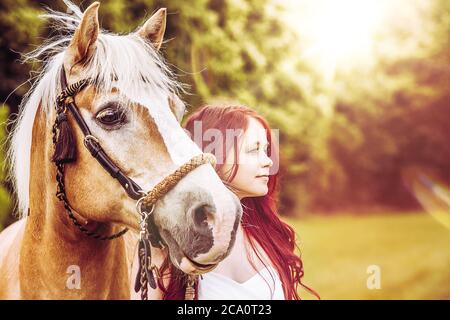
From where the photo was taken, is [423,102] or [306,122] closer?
[306,122]

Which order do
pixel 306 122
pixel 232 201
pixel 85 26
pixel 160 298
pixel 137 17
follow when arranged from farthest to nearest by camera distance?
pixel 306 122 < pixel 137 17 < pixel 160 298 < pixel 85 26 < pixel 232 201

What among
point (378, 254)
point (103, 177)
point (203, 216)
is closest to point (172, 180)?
point (203, 216)

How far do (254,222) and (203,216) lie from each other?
597 mm

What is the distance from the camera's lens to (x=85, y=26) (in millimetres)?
1354

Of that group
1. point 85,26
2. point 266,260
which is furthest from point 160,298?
point 85,26

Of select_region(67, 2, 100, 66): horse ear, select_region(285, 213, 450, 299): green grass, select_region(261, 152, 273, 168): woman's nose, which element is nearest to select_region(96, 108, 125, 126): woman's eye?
select_region(67, 2, 100, 66): horse ear

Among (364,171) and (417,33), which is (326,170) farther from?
(417,33)

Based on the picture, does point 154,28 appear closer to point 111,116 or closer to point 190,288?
point 111,116

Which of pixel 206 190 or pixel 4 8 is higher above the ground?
pixel 4 8

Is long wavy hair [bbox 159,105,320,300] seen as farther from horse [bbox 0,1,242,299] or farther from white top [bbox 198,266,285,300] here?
horse [bbox 0,1,242,299]

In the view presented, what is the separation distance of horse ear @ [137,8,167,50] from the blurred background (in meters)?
0.61

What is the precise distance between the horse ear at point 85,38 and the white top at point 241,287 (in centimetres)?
81

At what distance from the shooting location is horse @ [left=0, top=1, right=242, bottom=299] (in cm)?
126

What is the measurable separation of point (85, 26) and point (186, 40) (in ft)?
4.50
